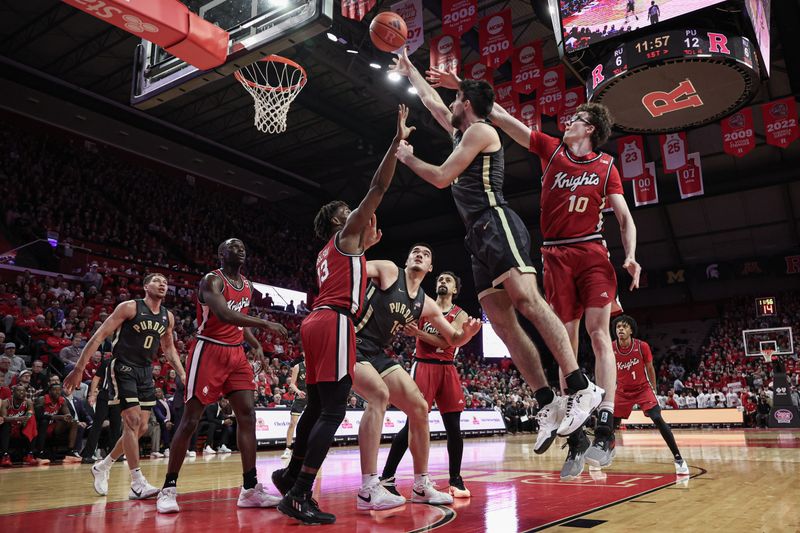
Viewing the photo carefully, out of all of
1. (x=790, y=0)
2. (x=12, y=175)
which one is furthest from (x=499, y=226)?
(x=12, y=175)

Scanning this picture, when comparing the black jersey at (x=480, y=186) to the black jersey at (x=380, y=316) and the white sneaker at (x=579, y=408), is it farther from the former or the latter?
the white sneaker at (x=579, y=408)

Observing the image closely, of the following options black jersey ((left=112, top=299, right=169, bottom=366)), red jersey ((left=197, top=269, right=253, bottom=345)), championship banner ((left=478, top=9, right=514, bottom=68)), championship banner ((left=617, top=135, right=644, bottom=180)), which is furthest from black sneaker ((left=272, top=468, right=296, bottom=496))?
championship banner ((left=617, top=135, right=644, bottom=180))

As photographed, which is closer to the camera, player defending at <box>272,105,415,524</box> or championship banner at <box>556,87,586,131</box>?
player defending at <box>272,105,415,524</box>

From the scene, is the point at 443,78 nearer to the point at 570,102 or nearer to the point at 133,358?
the point at 133,358

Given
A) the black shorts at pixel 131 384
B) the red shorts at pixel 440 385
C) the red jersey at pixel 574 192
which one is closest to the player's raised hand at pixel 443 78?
the red jersey at pixel 574 192

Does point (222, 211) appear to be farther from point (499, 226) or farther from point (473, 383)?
point (499, 226)

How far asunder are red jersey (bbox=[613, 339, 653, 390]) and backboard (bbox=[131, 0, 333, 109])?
17.8 feet

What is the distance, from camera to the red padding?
766 cm

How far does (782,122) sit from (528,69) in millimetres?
6627

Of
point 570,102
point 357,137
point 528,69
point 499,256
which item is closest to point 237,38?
point 499,256

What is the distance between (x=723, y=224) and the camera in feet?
91.7

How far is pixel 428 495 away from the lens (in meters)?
4.87

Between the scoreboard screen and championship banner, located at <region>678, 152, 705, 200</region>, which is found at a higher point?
championship banner, located at <region>678, 152, 705, 200</region>

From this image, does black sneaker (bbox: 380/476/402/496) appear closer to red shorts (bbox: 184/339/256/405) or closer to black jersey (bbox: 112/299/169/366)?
red shorts (bbox: 184/339/256/405)
